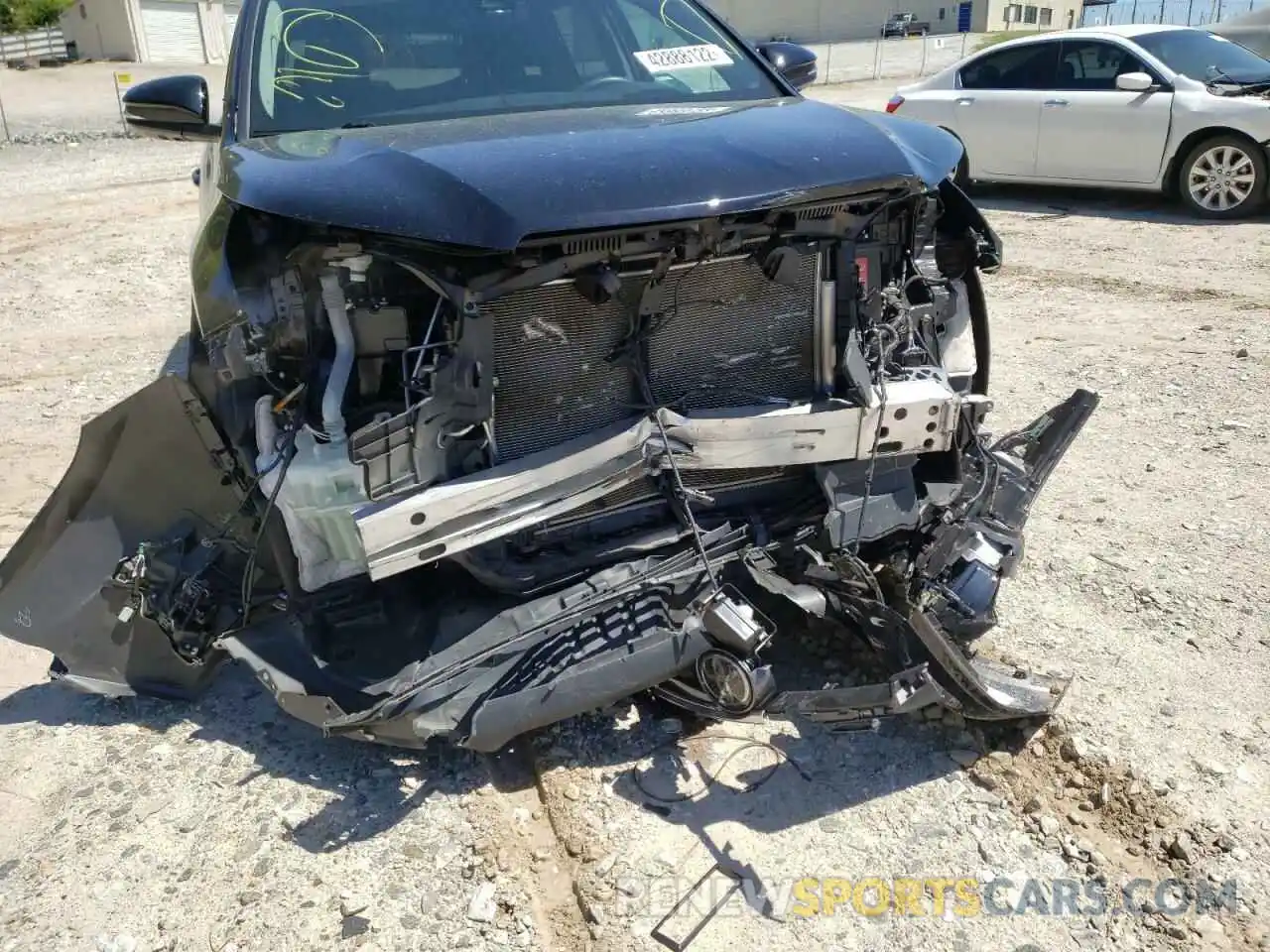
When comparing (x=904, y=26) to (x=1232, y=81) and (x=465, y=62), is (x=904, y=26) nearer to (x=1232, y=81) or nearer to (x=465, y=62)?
(x=1232, y=81)

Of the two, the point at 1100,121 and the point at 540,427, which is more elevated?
the point at 540,427

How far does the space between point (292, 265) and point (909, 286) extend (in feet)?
5.86

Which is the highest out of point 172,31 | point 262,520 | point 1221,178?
point 172,31

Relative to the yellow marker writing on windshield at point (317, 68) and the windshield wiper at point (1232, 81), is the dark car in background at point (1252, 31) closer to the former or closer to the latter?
the windshield wiper at point (1232, 81)

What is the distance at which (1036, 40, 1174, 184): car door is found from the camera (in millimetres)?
8664

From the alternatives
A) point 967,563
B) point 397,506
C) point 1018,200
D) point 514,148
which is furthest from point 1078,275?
point 397,506

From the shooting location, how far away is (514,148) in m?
2.61

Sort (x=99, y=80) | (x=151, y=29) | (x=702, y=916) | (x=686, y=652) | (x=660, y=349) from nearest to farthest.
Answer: (x=702, y=916)
(x=686, y=652)
(x=660, y=349)
(x=99, y=80)
(x=151, y=29)

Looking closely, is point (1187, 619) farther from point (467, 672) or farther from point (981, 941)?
point (467, 672)

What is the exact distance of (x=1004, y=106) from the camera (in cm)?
941

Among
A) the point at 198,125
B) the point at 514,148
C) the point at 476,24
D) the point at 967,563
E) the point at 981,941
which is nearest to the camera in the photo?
the point at 981,941

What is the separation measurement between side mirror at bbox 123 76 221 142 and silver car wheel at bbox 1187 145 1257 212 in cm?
785

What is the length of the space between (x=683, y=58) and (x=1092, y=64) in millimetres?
6940

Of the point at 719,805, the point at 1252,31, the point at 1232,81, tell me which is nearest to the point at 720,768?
the point at 719,805
